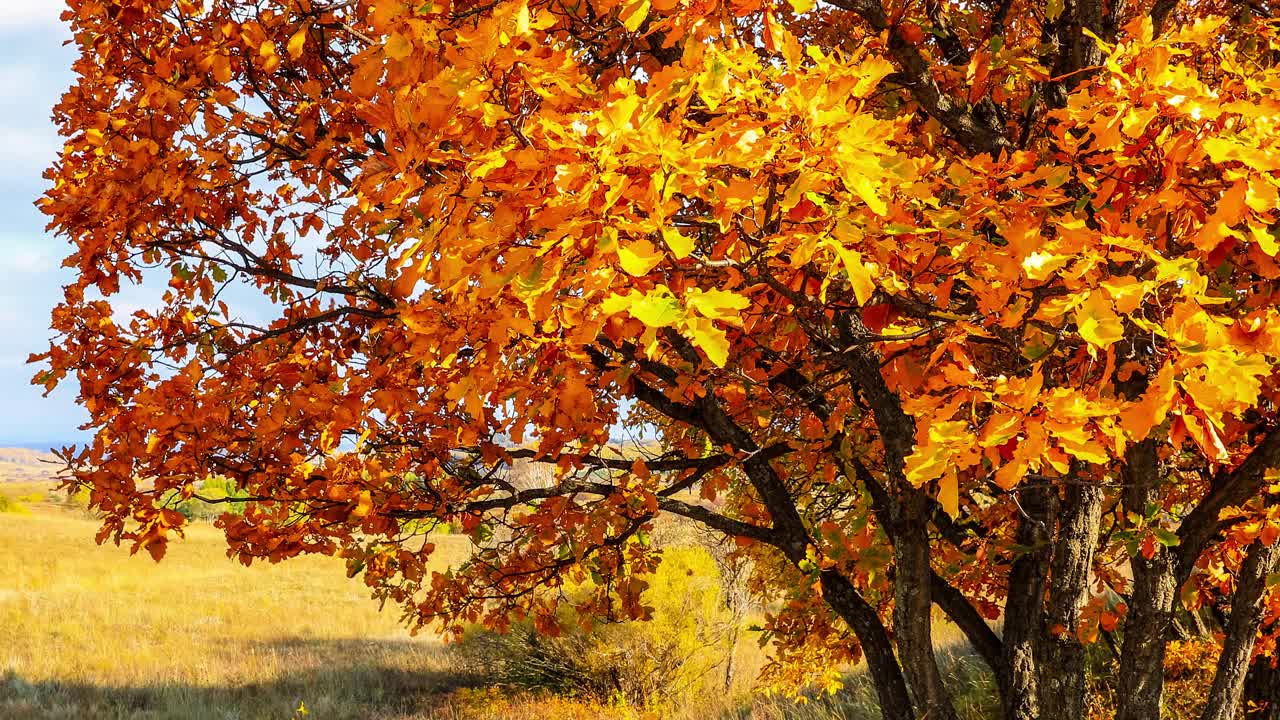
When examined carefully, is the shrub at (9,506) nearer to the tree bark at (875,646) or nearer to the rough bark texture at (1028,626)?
the tree bark at (875,646)

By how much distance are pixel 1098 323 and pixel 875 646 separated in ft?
9.58

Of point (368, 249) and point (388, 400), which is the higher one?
point (368, 249)

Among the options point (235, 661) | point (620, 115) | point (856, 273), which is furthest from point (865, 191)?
point (235, 661)

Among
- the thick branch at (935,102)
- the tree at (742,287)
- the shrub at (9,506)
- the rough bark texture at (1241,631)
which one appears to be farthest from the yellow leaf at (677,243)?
the shrub at (9,506)

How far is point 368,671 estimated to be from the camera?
48.0ft

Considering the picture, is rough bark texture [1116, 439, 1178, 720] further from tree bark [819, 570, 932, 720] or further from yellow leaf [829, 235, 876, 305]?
yellow leaf [829, 235, 876, 305]

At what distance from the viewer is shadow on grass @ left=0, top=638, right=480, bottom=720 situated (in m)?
11.5

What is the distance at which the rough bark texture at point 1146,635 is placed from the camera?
357cm

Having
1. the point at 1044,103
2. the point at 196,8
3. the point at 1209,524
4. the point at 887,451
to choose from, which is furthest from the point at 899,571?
the point at 196,8

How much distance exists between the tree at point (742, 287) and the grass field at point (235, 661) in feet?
17.2

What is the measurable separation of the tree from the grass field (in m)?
5.23

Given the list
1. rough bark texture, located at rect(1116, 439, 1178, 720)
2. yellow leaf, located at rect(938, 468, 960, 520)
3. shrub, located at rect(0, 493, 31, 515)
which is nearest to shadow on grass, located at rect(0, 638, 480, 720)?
rough bark texture, located at rect(1116, 439, 1178, 720)

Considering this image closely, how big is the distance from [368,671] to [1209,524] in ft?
45.9

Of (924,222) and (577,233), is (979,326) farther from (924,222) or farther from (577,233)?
(577,233)
